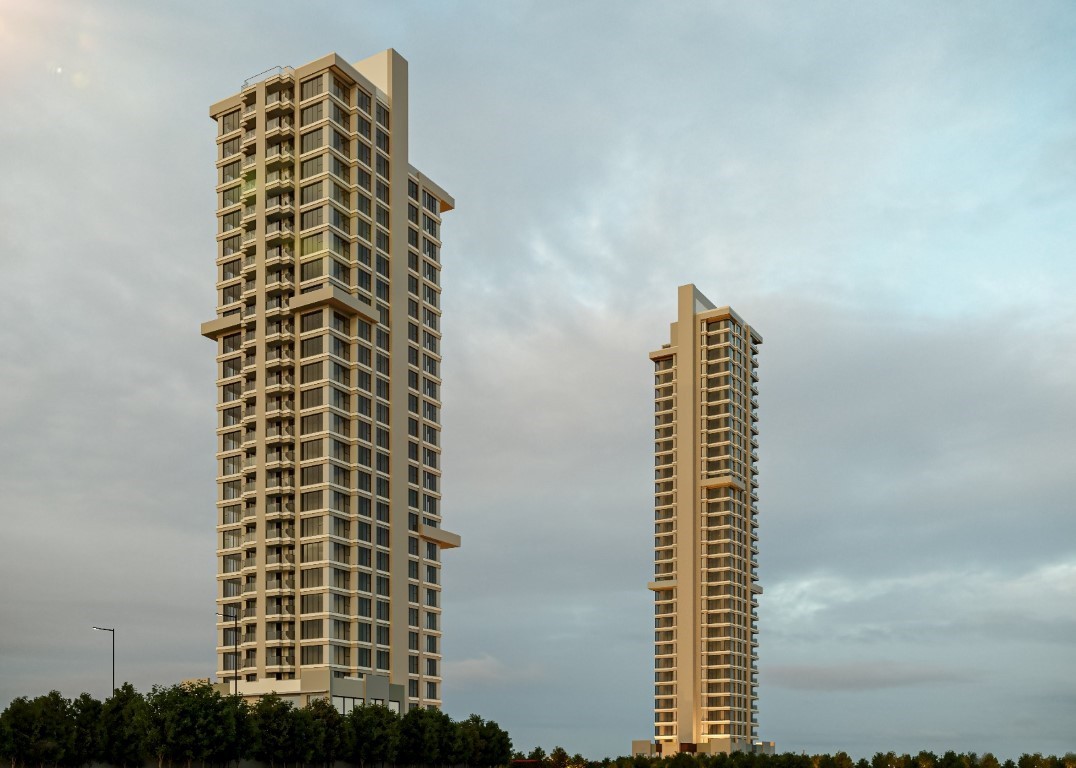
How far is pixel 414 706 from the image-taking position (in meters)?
114

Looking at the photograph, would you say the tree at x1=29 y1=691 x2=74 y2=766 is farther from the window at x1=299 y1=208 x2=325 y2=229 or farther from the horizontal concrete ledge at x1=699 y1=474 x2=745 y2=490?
the horizontal concrete ledge at x1=699 y1=474 x2=745 y2=490

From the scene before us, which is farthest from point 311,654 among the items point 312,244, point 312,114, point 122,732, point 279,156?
point 312,114

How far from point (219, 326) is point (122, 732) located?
48.8m

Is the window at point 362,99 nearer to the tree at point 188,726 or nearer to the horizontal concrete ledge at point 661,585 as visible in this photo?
the tree at point 188,726

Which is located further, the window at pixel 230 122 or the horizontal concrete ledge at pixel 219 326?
the window at pixel 230 122

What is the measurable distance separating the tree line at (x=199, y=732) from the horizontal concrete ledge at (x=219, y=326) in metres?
39.0

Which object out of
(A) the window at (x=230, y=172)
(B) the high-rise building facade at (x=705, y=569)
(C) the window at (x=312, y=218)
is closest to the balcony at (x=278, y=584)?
(C) the window at (x=312, y=218)

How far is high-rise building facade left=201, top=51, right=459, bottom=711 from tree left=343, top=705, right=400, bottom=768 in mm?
5103

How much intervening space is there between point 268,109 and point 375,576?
46.5 metres

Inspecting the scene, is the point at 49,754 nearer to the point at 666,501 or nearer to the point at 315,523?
the point at 315,523

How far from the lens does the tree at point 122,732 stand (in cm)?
8231

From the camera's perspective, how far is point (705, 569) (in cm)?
19238

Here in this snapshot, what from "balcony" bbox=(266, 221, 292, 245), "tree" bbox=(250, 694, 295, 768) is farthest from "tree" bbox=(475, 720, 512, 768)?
"balcony" bbox=(266, 221, 292, 245)

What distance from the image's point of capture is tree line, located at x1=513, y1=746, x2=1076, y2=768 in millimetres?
118125
